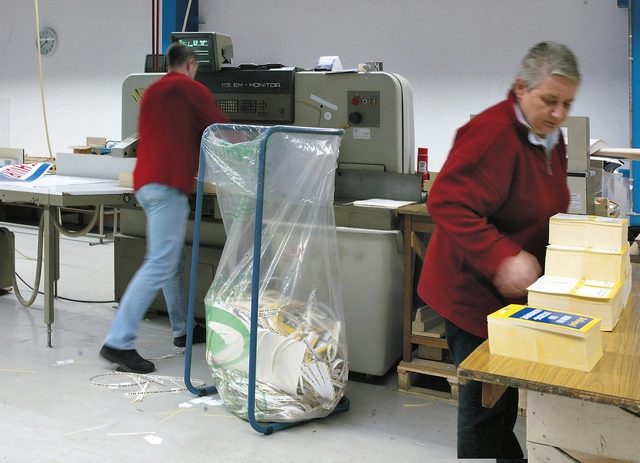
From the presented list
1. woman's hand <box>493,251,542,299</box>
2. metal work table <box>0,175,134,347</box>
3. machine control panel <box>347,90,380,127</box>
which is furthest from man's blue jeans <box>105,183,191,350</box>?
woman's hand <box>493,251,542,299</box>

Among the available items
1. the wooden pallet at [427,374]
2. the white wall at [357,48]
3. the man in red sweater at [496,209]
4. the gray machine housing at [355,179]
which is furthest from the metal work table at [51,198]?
the white wall at [357,48]

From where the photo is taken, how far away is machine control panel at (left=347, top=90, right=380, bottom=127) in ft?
10.1

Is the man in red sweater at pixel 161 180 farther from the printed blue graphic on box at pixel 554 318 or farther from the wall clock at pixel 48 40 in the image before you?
the wall clock at pixel 48 40

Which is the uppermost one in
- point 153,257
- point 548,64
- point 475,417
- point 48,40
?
point 48,40

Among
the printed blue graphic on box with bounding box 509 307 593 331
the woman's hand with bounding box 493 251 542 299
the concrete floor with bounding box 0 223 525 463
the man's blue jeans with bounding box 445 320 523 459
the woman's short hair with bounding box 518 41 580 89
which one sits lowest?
the concrete floor with bounding box 0 223 525 463

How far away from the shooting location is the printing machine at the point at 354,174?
2803mm

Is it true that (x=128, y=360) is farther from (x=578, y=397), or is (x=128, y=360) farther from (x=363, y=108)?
(x=578, y=397)

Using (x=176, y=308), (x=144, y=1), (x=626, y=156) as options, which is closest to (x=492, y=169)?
(x=626, y=156)

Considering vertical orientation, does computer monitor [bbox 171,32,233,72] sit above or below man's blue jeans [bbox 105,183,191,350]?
above

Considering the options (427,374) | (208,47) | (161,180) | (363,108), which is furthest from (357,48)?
(427,374)

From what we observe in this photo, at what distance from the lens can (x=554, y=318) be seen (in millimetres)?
1264

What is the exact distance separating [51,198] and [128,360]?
809 mm

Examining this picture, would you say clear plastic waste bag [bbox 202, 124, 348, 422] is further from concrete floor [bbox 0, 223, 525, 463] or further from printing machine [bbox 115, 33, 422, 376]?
printing machine [bbox 115, 33, 422, 376]

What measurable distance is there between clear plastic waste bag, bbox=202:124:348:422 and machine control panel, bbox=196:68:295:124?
0.86 m
